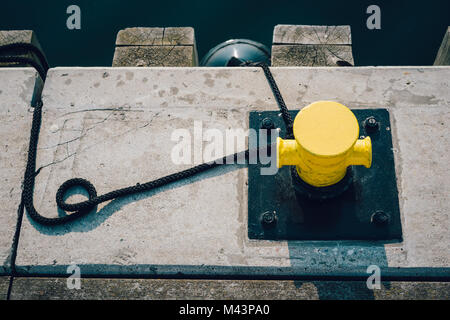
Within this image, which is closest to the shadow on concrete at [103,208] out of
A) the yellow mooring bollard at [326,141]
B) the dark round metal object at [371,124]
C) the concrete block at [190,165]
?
the concrete block at [190,165]

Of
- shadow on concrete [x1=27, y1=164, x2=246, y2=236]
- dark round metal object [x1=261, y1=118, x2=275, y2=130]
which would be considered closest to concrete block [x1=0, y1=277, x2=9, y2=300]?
shadow on concrete [x1=27, y1=164, x2=246, y2=236]

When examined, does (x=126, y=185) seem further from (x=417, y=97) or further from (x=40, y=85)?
(x=417, y=97)

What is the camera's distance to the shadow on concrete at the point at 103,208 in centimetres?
191

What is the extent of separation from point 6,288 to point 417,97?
2122 mm

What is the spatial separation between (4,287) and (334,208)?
4.97 ft

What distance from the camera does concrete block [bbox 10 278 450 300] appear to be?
69.9 inches

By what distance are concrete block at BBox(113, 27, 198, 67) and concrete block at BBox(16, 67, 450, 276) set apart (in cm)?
24

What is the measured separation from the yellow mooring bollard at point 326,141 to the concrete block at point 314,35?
0.95 metres

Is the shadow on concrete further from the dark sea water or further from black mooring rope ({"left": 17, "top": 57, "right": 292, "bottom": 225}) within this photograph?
the dark sea water

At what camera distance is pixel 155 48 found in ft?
8.11

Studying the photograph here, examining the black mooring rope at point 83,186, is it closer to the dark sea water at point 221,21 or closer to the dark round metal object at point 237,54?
the dark round metal object at point 237,54

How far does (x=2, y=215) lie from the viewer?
195 cm

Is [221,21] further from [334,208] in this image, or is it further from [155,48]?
[334,208]

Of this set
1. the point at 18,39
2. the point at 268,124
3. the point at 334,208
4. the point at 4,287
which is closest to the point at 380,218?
the point at 334,208
